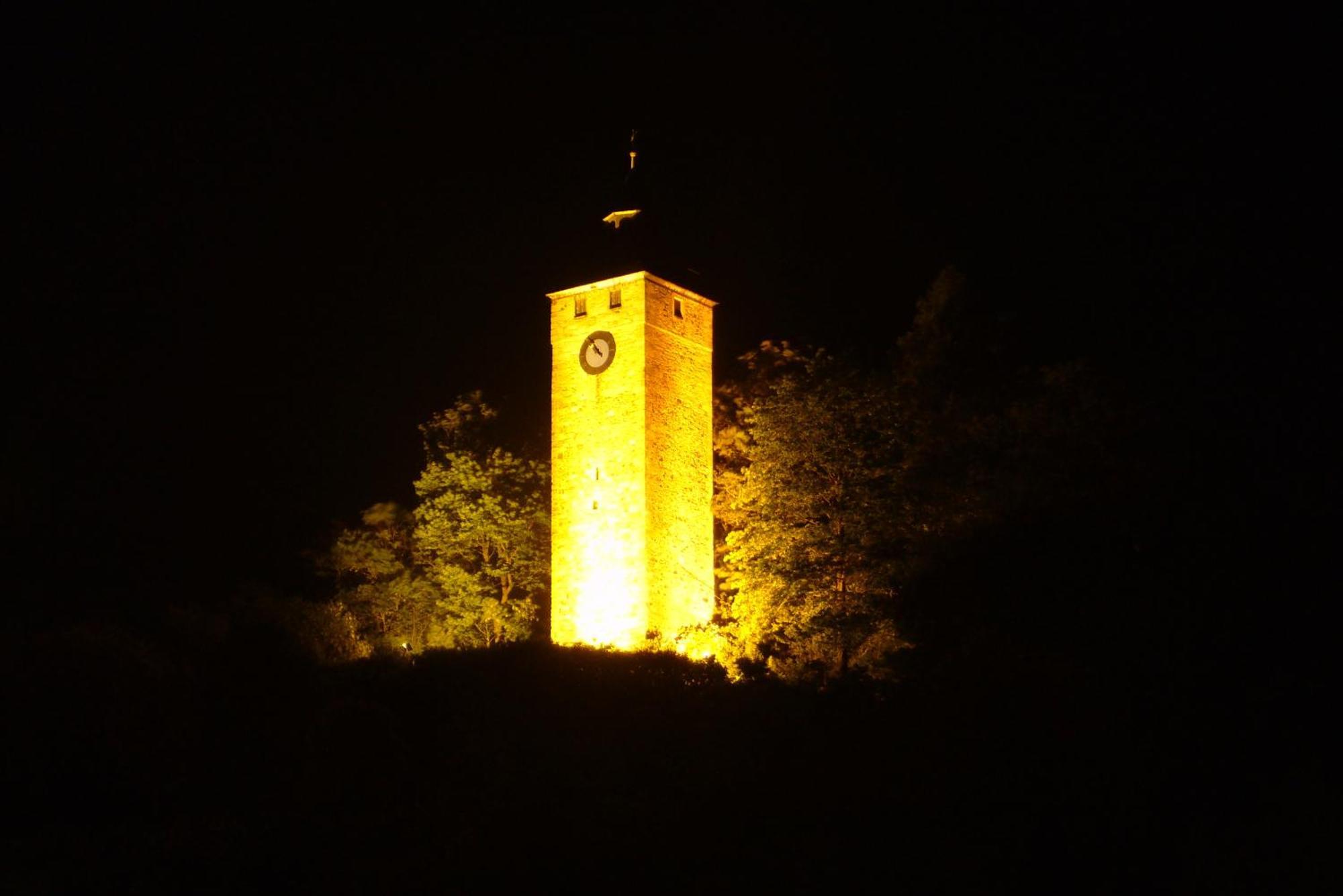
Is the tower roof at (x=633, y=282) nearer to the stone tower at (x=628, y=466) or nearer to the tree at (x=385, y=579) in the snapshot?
the stone tower at (x=628, y=466)

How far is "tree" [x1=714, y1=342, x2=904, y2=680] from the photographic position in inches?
914

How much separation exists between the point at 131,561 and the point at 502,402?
31.3 feet

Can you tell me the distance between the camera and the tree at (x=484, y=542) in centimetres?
3003

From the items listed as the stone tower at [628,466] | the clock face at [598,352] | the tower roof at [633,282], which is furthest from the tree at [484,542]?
the tower roof at [633,282]

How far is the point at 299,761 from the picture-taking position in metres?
18.2

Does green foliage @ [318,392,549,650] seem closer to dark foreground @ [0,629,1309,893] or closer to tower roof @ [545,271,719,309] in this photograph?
tower roof @ [545,271,719,309]

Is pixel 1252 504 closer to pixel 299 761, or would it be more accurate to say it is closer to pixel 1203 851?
pixel 1203 851

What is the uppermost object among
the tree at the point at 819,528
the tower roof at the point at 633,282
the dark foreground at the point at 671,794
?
the tower roof at the point at 633,282

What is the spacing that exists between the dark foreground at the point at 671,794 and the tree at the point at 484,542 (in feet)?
32.1

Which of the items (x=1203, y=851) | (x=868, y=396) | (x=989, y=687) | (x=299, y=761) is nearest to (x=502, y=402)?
(x=868, y=396)

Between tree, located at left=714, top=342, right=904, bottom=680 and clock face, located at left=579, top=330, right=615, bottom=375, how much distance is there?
9.46 ft

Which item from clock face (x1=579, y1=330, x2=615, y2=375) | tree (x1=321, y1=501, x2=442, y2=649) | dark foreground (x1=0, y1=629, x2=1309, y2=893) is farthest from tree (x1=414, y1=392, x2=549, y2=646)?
dark foreground (x1=0, y1=629, x2=1309, y2=893)

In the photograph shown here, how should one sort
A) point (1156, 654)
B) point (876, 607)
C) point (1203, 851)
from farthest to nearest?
1. point (876, 607)
2. point (1156, 654)
3. point (1203, 851)

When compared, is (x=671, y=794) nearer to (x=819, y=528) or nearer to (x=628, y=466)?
(x=819, y=528)
